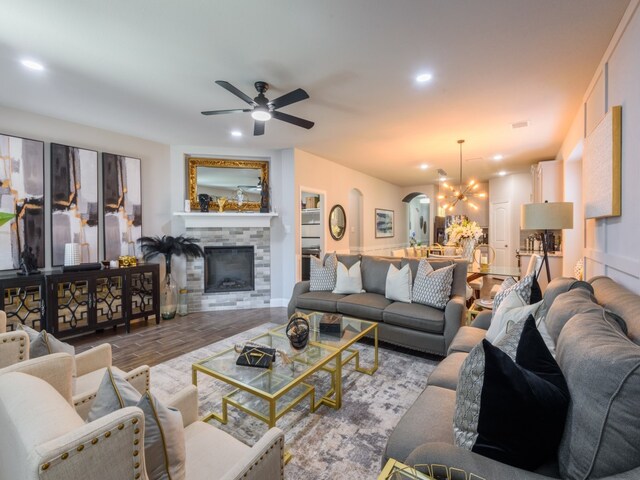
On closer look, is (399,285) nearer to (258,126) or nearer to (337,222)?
(258,126)

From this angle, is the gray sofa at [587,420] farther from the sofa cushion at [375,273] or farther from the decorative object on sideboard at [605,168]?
the sofa cushion at [375,273]

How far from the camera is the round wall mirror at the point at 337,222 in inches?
244

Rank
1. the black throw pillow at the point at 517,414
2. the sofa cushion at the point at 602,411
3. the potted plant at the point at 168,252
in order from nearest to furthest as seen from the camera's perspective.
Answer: the sofa cushion at the point at 602,411 → the black throw pillow at the point at 517,414 → the potted plant at the point at 168,252

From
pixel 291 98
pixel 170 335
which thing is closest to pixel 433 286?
pixel 291 98

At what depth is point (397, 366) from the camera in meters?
2.90

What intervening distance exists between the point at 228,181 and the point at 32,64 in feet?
9.26

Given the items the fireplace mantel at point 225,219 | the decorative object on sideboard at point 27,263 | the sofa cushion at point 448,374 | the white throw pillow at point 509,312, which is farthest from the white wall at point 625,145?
the decorative object on sideboard at point 27,263

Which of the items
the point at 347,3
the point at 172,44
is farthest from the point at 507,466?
the point at 172,44

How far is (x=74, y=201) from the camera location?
3.88 metres

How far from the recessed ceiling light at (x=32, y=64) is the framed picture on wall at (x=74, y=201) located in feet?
4.66

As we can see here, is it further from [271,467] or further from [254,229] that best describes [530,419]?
[254,229]

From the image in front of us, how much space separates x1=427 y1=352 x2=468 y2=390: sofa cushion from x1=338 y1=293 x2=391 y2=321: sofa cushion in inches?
54.4

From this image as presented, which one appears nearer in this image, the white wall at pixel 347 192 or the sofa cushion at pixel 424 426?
the sofa cushion at pixel 424 426

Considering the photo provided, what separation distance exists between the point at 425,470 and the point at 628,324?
1.13 m
